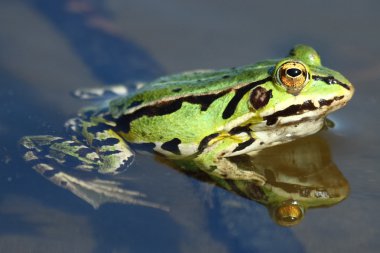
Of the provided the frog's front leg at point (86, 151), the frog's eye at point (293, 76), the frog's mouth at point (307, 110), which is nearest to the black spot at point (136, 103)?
the frog's front leg at point (86, 151)

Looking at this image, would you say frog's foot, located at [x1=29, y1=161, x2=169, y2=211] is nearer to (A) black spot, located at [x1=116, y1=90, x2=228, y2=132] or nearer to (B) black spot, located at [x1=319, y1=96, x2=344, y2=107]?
(A) black spot, located at [x1=116, y1=90, x2=228, y2=132]

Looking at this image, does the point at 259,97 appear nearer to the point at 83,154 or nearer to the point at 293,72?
the point at 293,72

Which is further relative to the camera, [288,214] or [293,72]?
[293,72]

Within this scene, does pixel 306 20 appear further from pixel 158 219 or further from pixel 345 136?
pixel 158 219

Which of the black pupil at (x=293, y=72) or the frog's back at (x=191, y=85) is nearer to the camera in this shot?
the black pupil at (x=293, y=72)

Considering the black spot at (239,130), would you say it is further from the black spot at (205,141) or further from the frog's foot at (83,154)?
the frog's foot at (83,154)

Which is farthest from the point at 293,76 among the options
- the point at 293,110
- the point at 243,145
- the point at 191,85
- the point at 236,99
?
the point at 191,85
